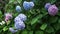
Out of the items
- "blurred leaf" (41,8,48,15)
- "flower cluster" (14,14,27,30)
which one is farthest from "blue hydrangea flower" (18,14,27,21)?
"blurred leaf" (41,8,48,15)

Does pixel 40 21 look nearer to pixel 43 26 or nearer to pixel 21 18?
pixel 43 26

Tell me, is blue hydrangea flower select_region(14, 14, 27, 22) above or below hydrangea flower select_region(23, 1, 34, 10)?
below

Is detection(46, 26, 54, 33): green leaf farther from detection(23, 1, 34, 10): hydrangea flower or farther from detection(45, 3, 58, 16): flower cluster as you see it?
detection(23, 1, 34, 10): hydrangea flower

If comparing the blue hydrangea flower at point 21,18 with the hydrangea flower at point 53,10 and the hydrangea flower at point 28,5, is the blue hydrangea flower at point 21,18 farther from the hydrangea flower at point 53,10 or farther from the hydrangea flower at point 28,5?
the hydrangea flower at point 53,10

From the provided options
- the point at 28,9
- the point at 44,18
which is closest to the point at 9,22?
the point at 28,9

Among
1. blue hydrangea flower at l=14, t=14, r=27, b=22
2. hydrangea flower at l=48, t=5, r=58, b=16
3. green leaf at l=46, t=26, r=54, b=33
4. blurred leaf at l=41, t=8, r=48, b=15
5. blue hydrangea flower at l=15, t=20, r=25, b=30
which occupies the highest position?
hydrangea flower at l=48, t=5, r=58, b=16

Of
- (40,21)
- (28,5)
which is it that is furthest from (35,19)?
(28,5)

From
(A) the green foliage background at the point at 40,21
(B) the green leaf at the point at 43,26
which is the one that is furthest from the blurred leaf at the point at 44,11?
(B) the green leaf at the point at 43,26

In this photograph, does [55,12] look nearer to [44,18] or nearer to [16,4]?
[44,18]

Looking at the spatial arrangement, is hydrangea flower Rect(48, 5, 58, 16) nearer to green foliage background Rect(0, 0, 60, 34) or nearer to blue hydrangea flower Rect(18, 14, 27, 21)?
green foliage background Rect(0, 0, 60, 34)

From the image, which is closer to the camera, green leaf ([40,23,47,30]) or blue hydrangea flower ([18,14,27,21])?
green leaf ([40,23,47,30])

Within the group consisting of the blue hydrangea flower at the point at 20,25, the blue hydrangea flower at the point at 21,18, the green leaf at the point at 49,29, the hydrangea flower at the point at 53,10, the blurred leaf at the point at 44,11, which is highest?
the hydrangea flower at the point at 53,10
